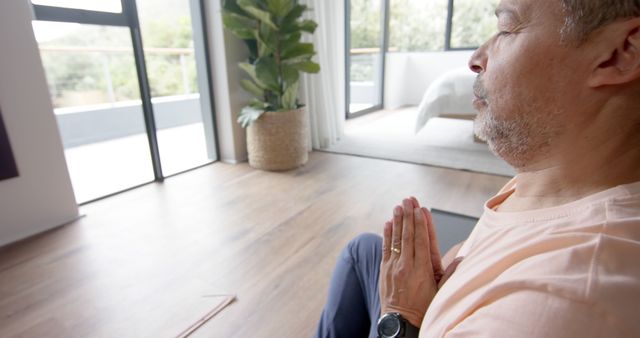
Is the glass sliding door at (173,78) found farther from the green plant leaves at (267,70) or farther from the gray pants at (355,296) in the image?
the gray pants at (355,296)

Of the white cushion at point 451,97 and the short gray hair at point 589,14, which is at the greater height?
the short gray hair at point 589,14

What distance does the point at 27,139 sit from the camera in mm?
1729

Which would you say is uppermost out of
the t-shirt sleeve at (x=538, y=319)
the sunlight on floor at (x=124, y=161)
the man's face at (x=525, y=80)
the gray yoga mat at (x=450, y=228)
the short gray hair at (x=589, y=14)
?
the short gray hair at (x=589, y=14)

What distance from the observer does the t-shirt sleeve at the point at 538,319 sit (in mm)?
348

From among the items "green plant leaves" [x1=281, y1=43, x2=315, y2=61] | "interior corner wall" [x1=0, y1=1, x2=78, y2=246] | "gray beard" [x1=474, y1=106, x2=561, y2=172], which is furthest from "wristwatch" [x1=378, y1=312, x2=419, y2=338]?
"green plant leaves" [x1=281, y1=43, x2=315, y2=61]

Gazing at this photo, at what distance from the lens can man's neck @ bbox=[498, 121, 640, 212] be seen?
1.59ft

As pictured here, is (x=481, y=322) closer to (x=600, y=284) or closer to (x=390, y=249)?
(x=600, y=284)

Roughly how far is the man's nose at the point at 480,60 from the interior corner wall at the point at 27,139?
197 centimetres

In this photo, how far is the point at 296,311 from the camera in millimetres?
1261

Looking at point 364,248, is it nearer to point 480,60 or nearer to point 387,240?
point 387,240

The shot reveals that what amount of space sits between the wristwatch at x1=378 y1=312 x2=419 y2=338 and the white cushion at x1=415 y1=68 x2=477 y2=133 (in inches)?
109

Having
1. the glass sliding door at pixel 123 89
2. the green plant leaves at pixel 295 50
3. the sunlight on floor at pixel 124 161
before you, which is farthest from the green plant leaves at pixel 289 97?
the sunlight on floor at pixel 124 161

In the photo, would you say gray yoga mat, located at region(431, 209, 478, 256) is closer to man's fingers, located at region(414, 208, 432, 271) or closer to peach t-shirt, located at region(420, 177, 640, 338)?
man's fingers, located at region(414, 208, 432, 271)

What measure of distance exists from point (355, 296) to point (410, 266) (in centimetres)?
24
